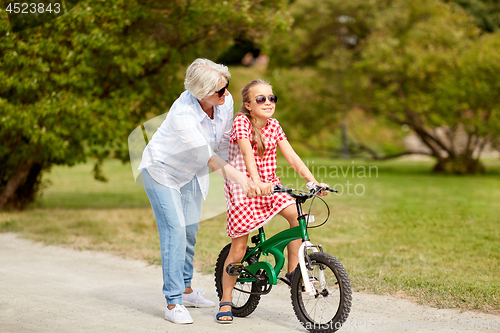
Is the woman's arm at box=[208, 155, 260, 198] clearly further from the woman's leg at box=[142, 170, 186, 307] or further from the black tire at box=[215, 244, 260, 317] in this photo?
the black tire at box=[215, 244, 260, 317]

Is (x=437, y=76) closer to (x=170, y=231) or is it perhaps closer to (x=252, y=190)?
(x=170, y=231)

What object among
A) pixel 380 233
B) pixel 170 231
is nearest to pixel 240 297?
pixel 170 231

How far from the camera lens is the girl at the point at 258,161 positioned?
3.95 m

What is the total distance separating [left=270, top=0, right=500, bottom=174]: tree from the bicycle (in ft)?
53.7

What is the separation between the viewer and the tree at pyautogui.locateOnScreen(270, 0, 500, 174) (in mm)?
19078

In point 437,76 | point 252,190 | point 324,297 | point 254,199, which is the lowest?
point 324,297

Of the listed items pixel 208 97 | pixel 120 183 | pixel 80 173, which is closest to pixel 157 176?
pixel 208 97

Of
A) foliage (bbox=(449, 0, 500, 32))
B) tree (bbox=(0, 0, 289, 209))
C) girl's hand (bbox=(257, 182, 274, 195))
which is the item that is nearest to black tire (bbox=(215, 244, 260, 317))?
girl's hand (bbox=(257, 182, 274, 195))

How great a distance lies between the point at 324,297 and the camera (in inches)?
151

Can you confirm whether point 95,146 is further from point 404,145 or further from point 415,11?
point 404,145

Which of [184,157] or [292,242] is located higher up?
[184,157]

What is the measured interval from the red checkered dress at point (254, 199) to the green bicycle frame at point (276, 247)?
17 cm

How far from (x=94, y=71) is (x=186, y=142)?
6.30m

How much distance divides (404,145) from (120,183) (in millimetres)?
19144
